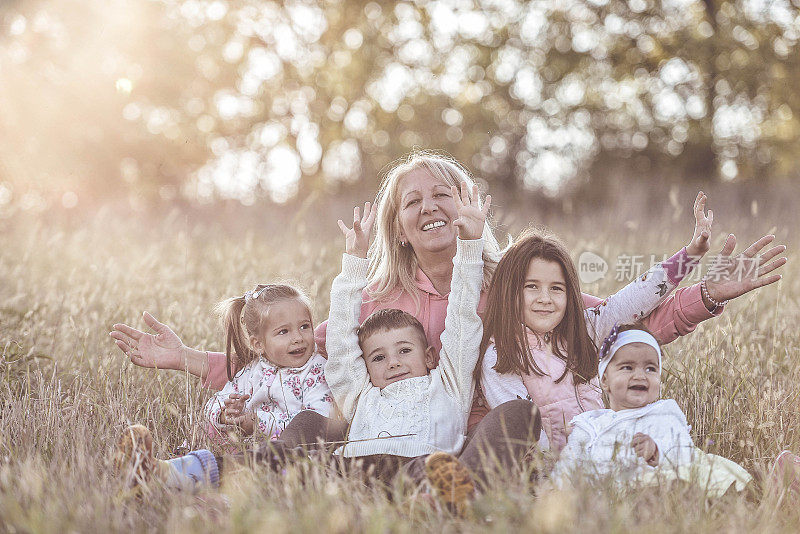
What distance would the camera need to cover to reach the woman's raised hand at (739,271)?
3512mm

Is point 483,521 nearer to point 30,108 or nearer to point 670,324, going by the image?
point 670,324

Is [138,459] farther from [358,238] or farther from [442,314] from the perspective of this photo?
[442,314]

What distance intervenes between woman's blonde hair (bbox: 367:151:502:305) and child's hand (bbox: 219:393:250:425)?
2.82ft

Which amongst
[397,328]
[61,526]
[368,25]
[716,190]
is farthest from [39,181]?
[716,190]

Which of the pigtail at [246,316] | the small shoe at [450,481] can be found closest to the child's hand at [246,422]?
the pigtail at [246,316]

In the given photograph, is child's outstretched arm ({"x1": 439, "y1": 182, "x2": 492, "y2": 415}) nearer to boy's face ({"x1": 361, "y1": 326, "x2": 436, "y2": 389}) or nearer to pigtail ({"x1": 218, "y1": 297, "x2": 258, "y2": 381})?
boy's face ({"x1": 361, "y1": 326, "x2": 436, "y2": 389})

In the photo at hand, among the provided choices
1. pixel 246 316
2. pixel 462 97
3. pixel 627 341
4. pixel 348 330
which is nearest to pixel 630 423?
pixel 627 341

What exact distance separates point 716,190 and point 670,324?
12.3 m

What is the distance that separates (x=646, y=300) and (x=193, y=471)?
1.97m

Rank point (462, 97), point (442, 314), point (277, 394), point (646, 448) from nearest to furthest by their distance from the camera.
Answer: point (646, 448), point (277, 394), point (442, 314), point (462, 97)

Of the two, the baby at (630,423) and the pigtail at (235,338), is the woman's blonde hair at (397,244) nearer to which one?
the pigtail at (235,338)

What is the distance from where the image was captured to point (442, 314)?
4086 millimetres

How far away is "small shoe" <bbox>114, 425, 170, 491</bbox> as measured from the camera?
2.91 metres

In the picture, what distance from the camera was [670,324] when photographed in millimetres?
3773
